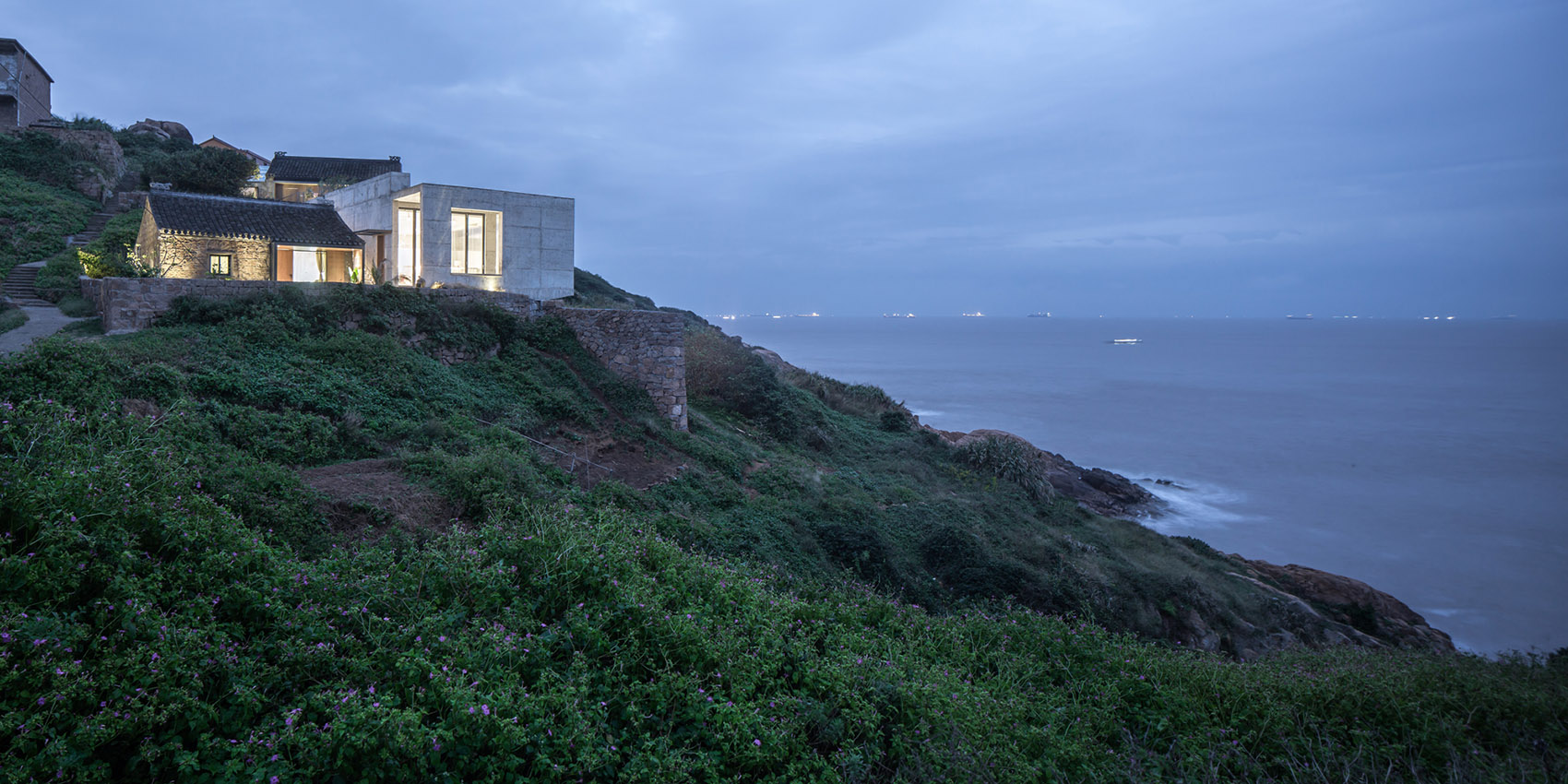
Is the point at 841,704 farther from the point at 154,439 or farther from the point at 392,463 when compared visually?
the point at 392,463

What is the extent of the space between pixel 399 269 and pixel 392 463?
11.4 meters

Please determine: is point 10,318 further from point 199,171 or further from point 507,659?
point 199,171

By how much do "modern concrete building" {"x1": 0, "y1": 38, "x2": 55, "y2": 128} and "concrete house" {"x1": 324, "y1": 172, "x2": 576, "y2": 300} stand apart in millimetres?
28870

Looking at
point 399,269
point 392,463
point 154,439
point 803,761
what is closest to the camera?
point 803,761

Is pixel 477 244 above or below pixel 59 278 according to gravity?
above

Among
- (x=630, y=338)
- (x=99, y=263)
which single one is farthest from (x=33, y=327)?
(x=630, y=338)

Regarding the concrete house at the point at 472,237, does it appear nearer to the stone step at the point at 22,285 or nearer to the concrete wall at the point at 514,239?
the concrete wall at the point at 514,239

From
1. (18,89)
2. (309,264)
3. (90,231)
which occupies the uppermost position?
(18,89)

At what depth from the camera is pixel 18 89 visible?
33062 millimetres

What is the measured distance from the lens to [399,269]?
1856 cm

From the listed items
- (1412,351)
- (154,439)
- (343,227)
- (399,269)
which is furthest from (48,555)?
(1412,351)

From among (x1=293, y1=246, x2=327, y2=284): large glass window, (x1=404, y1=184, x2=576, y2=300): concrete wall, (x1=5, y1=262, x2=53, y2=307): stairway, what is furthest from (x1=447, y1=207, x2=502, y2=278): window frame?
(x1=5, y1=262, x2=53, y2=307): stairway

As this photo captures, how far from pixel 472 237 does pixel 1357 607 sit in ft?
72.6

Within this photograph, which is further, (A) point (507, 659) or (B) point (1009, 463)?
(B) point (1009, 463)
